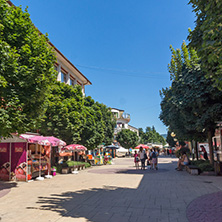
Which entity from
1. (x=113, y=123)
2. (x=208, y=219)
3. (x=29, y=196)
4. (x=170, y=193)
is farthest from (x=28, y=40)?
(x=113, y=123)

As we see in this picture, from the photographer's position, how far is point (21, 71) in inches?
393

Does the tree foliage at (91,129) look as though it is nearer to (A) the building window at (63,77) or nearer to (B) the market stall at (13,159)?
(A) the building window at (63,77)

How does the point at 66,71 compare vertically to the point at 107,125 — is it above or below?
above

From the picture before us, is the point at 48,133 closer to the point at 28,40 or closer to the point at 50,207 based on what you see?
the point at 28,40

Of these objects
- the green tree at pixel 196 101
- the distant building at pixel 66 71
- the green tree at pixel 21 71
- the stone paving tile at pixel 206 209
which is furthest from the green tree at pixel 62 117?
the stone paving tile at pixel 206 209

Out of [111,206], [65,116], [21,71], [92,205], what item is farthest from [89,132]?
[111,206]

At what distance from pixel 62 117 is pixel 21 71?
881 centimetres

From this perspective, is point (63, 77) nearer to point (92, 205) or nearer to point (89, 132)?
point (89, 132)

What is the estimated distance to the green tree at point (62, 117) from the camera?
18.5m

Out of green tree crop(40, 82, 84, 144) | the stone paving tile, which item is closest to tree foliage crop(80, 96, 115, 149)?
green tree crop(40, 82, 84, 144)

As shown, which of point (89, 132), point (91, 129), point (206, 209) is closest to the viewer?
point (206, 209)

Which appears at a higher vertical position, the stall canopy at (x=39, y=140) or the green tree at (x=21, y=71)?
the green tree at (x=21, y=71)

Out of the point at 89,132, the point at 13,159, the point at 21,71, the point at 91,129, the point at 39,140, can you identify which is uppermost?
the point at 21,71

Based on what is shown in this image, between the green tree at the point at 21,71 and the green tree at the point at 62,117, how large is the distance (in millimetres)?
6708
